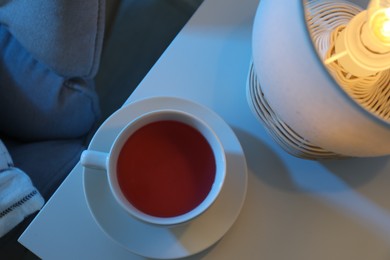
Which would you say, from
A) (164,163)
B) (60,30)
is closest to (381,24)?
(164,163)

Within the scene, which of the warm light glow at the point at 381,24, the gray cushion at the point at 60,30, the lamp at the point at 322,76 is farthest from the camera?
the gray cushion at the point at 60,30

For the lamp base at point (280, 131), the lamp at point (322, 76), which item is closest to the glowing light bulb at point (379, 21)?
the lamp at point (322, 76)

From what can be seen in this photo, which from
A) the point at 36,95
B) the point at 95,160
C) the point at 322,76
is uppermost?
the point at 322,76

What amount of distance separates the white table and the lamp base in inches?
1.8

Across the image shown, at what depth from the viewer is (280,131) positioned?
45cm

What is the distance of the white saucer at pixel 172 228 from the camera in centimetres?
46

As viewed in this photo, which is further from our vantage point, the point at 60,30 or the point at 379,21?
the point at 60,30

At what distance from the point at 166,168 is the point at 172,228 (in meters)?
0.08

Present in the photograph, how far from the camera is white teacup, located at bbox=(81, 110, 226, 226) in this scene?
424 mm

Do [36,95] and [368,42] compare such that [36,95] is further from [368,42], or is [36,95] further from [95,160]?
[368,42]

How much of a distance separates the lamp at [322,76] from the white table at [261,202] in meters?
0.05

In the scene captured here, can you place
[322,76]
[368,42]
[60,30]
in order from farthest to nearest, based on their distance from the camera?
[60,30]
[368,42]
[322,76]

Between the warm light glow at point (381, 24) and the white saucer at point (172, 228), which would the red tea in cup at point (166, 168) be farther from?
the warm light glow at point (381, 24)

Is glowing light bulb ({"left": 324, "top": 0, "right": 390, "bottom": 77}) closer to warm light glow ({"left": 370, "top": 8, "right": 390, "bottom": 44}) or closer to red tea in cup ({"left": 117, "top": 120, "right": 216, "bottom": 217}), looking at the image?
warm light glow ({"left": 370, "top": 8, "right": 390, "bottom": 44})
